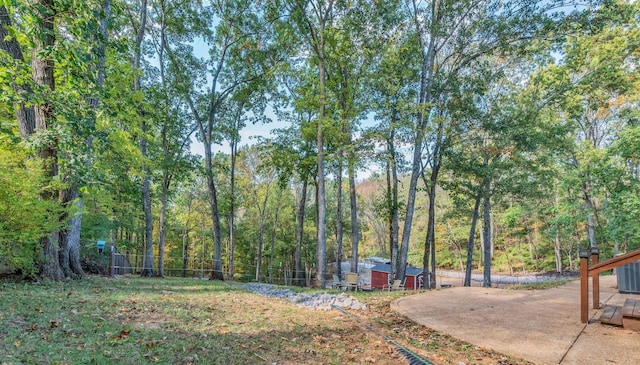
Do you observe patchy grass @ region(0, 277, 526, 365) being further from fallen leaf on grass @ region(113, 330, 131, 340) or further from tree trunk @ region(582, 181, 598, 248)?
tree trunk @ region(582, 181, 598, 248)

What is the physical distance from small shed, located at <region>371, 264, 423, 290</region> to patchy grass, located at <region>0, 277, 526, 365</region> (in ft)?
48.9

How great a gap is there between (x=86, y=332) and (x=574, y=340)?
512 centimetres

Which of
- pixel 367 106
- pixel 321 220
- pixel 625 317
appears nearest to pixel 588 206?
pixel 367 106

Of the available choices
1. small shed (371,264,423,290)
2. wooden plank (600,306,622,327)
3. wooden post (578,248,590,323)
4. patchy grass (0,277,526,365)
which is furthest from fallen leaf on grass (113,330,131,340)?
small shed (371,264,423,290)

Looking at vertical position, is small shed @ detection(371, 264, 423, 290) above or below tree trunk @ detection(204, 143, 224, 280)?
below

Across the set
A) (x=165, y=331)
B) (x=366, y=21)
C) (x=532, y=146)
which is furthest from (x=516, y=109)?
(x=165, y=331)

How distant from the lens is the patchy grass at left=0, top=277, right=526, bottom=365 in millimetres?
2633

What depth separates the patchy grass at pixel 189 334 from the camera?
263 cm

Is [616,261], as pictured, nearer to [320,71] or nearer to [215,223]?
[320,71]

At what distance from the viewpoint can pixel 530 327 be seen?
3807 millimetres

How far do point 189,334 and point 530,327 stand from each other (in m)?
4.15

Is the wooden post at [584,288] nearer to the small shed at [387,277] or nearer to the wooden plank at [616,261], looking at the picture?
the wooden plank at [616,261]

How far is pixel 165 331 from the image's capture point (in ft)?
11.1

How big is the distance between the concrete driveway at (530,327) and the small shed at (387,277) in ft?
43.0
